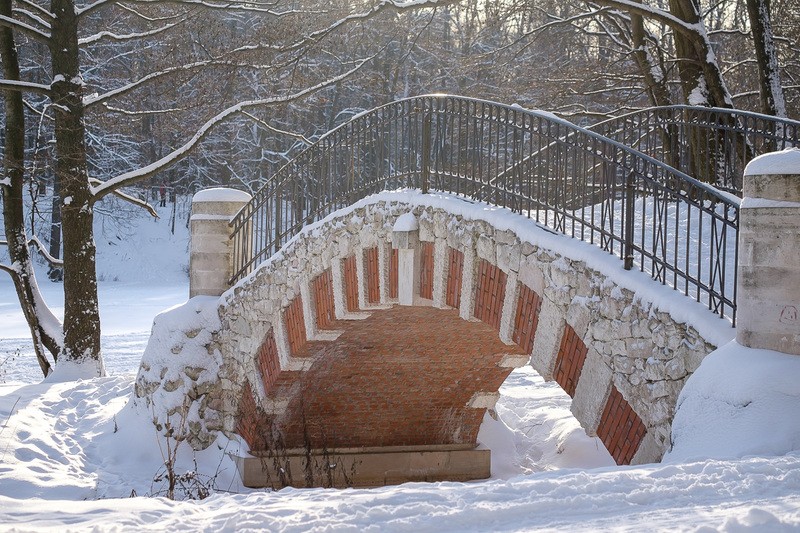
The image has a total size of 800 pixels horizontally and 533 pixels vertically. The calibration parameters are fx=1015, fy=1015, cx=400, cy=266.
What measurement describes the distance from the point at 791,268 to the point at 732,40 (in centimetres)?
1638

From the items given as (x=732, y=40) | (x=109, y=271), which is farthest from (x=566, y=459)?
(x=109, y=271)

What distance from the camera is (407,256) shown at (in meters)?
8.88

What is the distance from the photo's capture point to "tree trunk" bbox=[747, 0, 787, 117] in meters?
11.7

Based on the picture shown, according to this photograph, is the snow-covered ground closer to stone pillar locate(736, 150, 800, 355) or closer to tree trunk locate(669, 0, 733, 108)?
stone pillar locate(736, 150, 800, 355)

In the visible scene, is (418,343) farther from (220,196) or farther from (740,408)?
(740,408)

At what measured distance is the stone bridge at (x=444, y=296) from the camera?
18.3 ft

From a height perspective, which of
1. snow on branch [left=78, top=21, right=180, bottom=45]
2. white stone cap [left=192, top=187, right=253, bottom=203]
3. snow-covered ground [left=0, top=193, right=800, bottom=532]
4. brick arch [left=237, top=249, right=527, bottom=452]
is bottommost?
brick arch [left=237, top=249, right=527, bottom=452]

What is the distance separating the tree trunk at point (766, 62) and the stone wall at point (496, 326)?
5.23 meters

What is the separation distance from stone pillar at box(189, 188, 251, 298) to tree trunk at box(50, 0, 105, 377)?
6.00ft

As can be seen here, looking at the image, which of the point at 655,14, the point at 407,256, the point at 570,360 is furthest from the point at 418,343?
the point at 570,360

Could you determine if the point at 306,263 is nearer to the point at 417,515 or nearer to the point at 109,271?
the point at 417,515

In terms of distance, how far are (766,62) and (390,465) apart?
21.8 feet

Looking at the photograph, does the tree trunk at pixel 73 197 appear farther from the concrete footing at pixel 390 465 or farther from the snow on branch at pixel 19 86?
the concrete footing at pixel 390 465

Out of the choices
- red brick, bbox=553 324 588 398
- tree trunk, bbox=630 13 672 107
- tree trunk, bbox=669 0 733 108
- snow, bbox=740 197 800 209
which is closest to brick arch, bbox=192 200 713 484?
red brick, bbox=553 324 588 398
